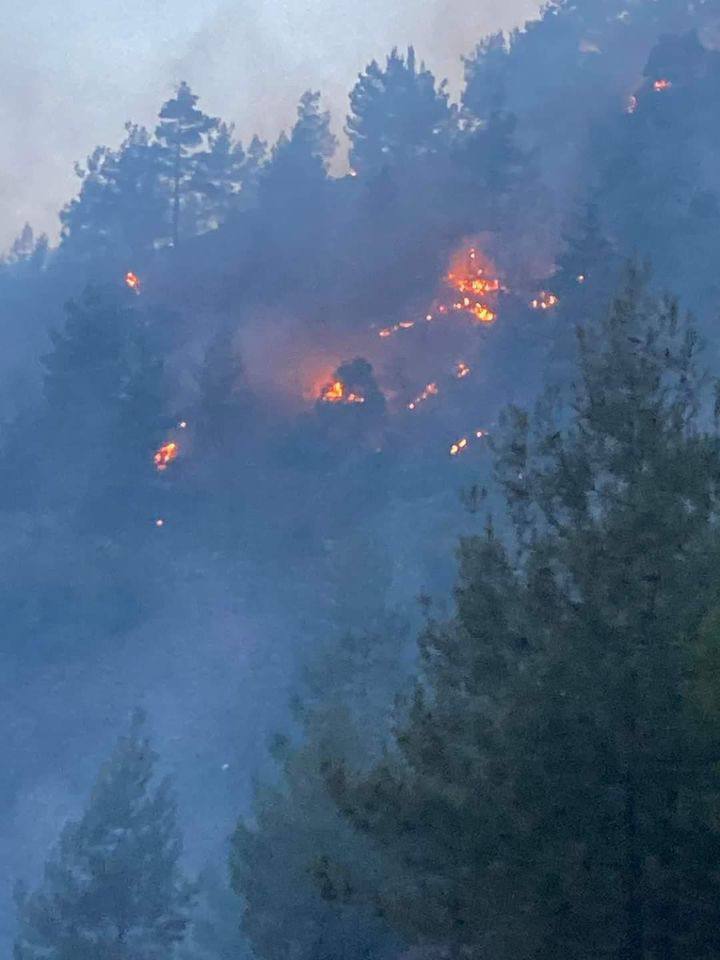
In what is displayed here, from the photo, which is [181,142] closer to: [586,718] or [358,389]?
[358,389]

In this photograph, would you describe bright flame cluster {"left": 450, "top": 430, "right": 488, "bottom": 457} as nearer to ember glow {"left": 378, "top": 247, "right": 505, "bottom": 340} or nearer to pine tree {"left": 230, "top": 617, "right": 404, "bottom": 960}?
ember glow {"left": 378, "top": 247, "right": 505, "bottom": 340}

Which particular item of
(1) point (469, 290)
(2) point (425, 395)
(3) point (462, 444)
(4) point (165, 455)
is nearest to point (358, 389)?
(2) point (425, 395)

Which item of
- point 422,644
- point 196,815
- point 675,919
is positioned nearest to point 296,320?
point 196,815

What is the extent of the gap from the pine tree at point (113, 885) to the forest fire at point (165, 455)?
79.4 feet

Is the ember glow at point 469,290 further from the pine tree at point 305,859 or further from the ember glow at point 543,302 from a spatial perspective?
the pine tree at point 305,859

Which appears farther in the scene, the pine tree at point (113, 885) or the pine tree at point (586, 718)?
the pine tree at point (113, 885)

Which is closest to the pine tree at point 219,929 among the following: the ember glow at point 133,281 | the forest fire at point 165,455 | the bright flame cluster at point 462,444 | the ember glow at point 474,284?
the forest fire at point 165,455

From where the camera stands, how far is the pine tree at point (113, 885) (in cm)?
2492

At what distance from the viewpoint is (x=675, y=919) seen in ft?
27.0

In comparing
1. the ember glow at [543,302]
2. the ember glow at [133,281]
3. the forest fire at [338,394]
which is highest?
the ember glow at [133,281]

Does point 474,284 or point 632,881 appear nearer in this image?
point 632,881

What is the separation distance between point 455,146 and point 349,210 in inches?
326

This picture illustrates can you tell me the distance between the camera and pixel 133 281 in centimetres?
6488

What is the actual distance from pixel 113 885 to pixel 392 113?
6041 cm
